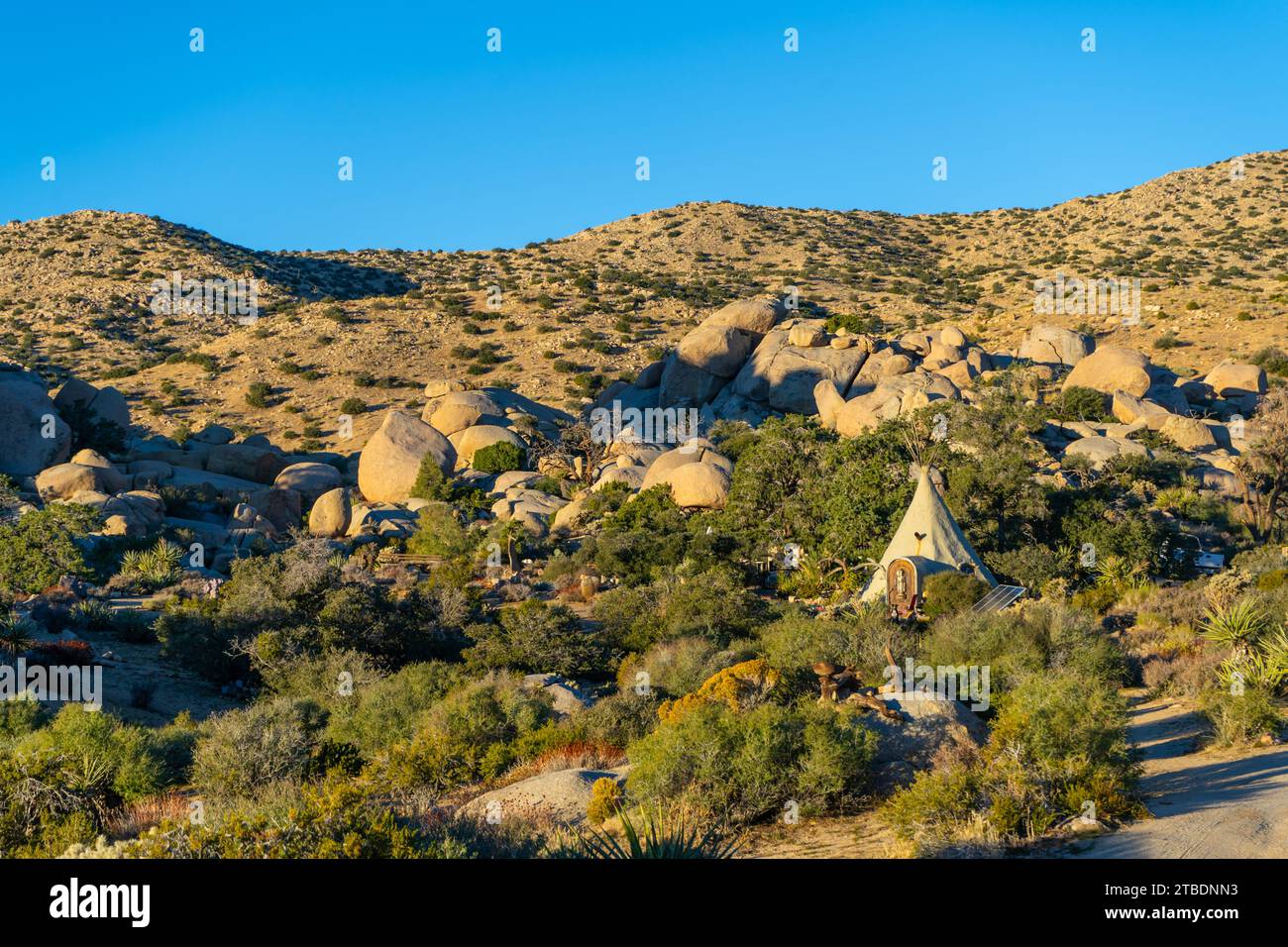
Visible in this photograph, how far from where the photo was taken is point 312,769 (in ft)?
44.0

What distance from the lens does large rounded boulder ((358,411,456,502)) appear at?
119ft

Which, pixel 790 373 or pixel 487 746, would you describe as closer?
pixel 487 746

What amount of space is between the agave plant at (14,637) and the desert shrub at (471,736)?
7918 mm

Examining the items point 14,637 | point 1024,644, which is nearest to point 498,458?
point 14,637

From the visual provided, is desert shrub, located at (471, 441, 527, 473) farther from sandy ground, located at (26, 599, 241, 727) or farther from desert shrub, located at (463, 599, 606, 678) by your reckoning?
sandy ground, located at (26, 599, 241, 727)

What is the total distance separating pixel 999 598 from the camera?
827 inches

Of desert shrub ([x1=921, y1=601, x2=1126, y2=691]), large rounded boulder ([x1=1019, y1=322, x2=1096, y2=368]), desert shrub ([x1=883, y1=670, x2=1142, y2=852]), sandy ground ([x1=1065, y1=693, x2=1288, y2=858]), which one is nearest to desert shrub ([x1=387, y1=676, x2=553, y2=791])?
desert shrub ([x1=883, y1=670, x2=1142, y2=852])

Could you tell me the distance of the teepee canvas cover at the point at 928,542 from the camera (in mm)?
22906

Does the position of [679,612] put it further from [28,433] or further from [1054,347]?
[1054,347]

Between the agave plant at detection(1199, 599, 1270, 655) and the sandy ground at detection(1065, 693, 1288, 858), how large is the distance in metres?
2.86

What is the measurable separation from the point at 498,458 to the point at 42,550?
17525 mm
